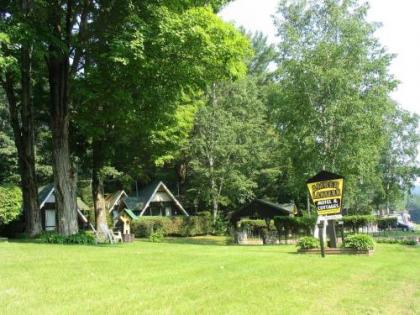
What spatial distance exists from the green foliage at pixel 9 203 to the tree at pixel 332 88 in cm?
1599

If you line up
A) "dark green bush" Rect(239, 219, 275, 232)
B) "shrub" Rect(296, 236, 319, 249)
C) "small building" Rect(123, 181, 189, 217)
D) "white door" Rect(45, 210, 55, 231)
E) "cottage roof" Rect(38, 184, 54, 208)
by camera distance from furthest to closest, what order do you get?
"small building" Rect(123, 181, 189, 217) < "white door" Rect(45, 210, 55, 231) < "cottage roof" Rect(38, 184, 54, 208) < "dark green bush" Rect(239, 219, 275, 232) < "shrub" Rect(296, 236, 319, 249)

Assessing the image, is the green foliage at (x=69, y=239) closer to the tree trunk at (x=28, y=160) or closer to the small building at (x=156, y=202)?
the tree trunk at (x=28, y=160)

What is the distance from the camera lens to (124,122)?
20.9 metres

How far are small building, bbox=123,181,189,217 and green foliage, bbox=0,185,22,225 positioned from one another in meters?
17.1

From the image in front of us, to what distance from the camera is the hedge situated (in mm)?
37781

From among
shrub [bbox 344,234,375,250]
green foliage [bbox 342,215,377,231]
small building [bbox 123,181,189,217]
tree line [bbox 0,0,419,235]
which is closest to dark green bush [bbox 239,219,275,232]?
tree line [bbox 0,0,419,235]

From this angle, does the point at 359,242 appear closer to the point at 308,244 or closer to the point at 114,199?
the point at 308,244

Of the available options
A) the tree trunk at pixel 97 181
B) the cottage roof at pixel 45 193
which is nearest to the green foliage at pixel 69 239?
the tree trunk at pixel 97 181

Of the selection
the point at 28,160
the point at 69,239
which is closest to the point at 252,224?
the point at 28,160

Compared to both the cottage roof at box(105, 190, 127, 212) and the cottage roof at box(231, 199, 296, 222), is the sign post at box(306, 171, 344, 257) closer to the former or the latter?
the cottage roof at box(231, 199, 296, 222)

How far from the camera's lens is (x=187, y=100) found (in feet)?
80.8

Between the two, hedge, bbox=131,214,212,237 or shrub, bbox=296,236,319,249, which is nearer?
shrub, bbox=296,236,319,249

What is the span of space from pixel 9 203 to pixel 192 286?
21.3 meters

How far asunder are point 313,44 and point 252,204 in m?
12.8
